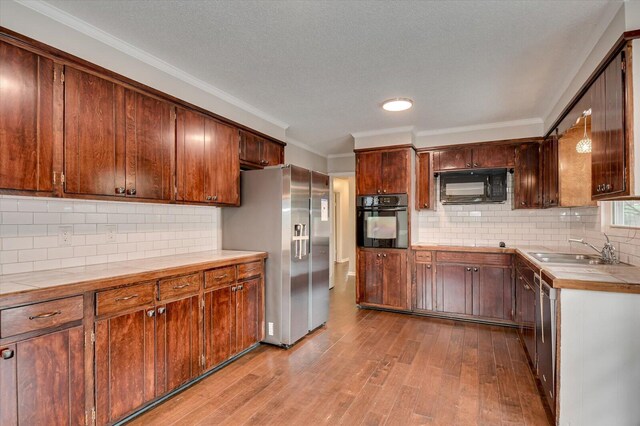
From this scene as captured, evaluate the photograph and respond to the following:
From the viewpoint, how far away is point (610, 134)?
201cm

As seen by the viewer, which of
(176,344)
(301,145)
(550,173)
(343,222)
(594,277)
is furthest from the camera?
(343,222)

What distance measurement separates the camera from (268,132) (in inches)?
165

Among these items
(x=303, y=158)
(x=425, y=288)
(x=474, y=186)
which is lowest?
(x=425, y=288)

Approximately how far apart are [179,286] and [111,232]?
2.45 feet

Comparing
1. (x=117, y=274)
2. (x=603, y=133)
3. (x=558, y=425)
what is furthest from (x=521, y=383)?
(x=117, y=274)

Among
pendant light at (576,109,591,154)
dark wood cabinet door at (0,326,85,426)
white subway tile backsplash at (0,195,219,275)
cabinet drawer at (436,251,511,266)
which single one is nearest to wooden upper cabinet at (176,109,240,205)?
white subway tile backsplash at (0,195,219,275)

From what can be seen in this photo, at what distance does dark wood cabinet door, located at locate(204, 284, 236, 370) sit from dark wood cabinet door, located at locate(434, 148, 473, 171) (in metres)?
3.33

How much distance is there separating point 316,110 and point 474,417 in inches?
128

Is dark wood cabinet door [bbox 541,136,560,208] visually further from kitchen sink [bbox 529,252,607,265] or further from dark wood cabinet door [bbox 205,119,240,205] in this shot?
dark wood cabinet door [bbox 205,119,240,205]

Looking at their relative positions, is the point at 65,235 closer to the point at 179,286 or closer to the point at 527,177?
the point at 179,286

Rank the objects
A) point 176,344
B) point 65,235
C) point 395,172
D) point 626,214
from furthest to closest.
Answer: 1. point 395,172
2. point 626,214
3. point 176,344
4. point 65,235

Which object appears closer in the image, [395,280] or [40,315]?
[40,315]

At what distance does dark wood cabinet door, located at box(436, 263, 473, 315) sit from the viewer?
4227 millimetres

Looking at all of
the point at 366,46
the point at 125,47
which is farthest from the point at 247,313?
the point at 366,46
